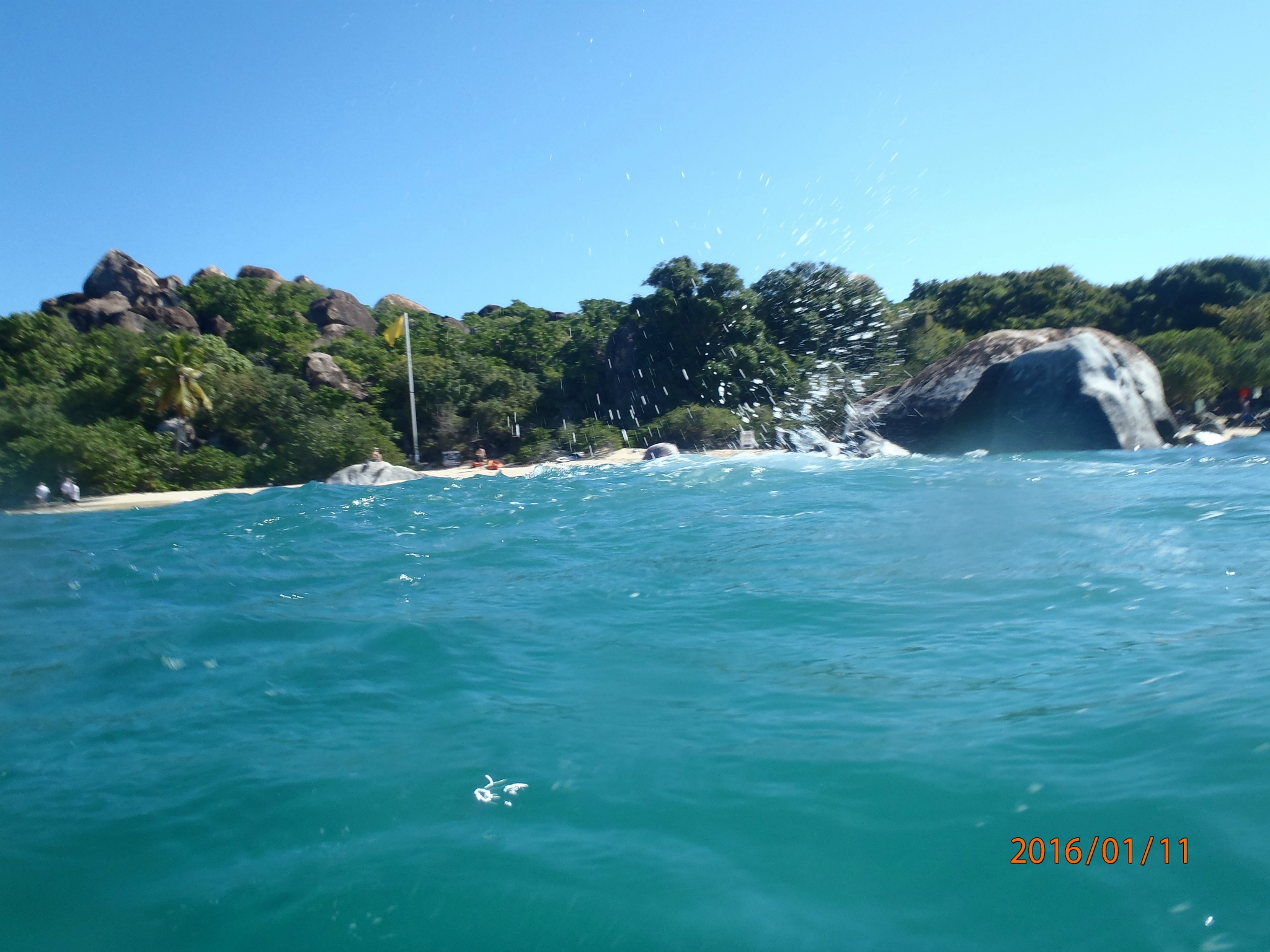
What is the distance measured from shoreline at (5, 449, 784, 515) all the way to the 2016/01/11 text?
53.2 feet

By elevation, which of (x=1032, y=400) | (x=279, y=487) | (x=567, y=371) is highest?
(x=567, y=371)

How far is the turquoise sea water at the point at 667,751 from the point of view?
2344mm

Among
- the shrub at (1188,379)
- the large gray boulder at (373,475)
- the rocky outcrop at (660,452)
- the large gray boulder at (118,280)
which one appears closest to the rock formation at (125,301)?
the large gray boulder at (118,280)

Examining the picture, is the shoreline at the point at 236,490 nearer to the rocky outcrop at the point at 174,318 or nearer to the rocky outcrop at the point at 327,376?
the rocky outcrop at the point at 327,376

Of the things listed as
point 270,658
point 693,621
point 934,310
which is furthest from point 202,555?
point 934,310

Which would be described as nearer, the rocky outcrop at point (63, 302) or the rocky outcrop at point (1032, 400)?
the rocky outcrop at point (1032, 400)

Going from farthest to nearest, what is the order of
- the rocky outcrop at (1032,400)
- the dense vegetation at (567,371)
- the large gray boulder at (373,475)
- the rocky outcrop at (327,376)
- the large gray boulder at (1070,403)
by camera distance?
the rocky outcrop at (327,376) → the dense vegetation at (567,371) → the large gray boulder at (373,475) → the rocky outcrop at (1032,400) → the large gray boulder at (1070,403)

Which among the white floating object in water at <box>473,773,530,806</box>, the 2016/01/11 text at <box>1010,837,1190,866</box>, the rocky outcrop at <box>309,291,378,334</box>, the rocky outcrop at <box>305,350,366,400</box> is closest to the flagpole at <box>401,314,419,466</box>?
the rocky outcrop at <box>305,350,366,400</box>

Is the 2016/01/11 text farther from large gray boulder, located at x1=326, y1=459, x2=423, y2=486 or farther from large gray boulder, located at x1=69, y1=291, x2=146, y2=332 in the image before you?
large gray boulder, located at x1=69, y1=291, x2=146, y2=332

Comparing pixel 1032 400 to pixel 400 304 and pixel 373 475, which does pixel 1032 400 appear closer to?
pixel 373 475

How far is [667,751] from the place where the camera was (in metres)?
3.29

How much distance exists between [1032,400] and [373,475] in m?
15.0

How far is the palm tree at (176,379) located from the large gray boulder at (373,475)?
656cm

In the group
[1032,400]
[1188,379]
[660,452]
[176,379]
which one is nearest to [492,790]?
[1032,400]
